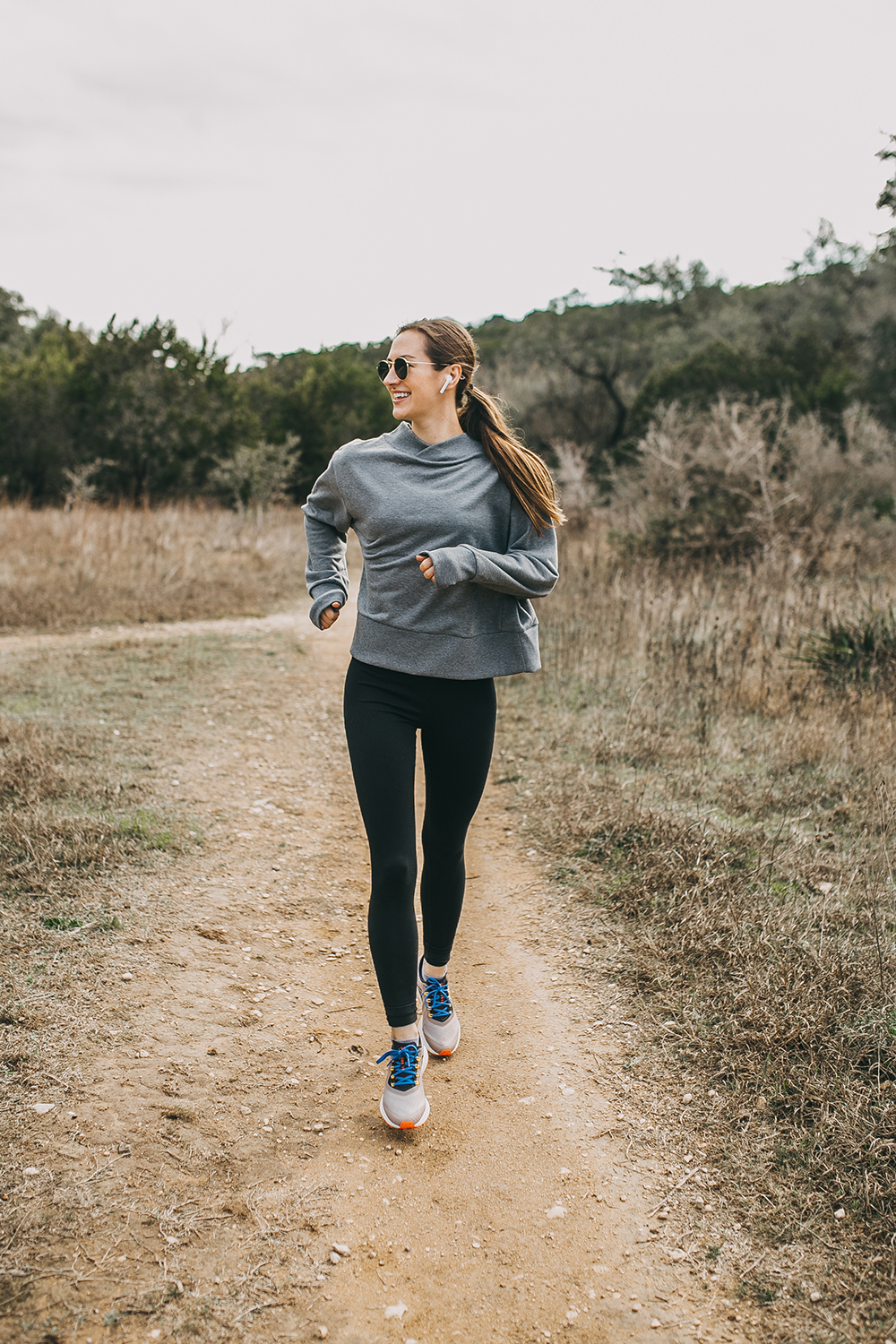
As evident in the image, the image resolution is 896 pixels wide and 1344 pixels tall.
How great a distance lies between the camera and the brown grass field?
2.22 metres

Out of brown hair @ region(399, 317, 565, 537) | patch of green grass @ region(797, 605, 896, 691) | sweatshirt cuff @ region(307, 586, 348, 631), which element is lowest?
patch of green grass @ region(797, 605, 896, 691)

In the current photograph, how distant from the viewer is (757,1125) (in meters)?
2.39

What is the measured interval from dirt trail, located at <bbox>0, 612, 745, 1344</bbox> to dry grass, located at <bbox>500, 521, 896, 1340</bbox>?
0.29 metres

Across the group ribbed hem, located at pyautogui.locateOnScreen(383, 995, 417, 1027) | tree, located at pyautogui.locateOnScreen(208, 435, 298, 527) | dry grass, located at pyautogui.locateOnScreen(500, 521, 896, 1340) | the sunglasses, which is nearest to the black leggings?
ribbed hem, located at pyautogui.locateOnScreen(383, 995, 417, 1027)

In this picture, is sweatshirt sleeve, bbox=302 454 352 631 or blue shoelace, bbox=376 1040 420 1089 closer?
blue shoelace, bbox=376 1040 420 1089

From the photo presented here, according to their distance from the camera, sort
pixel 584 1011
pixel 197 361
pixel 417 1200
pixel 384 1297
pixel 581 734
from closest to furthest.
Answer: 1. pixel 384 1297
2. pixel 417 1200
3. pixel 584 1011
4. pixel 581 734
5. pixel 197 361

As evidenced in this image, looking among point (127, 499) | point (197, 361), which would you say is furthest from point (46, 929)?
point (197, 361)

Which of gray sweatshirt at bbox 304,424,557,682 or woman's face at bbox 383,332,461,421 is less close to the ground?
woman's face at bbox 383,332,461,421

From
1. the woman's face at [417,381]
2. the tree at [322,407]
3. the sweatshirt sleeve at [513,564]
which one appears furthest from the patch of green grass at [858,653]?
the tree at [322,407]

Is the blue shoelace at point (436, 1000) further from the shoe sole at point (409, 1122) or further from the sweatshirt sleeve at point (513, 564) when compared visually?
the sweatshirt sleeve at point (513, 564)

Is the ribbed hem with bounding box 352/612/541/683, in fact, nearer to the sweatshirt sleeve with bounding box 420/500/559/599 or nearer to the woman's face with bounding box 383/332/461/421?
the sweatshirt sleeve with bounding box 420/500/559/599

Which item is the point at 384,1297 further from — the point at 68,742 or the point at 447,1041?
the point at 68,742

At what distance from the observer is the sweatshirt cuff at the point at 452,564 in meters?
2.21

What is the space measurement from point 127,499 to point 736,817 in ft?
55.7
